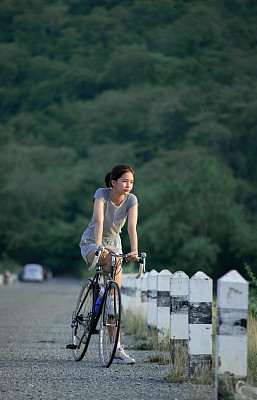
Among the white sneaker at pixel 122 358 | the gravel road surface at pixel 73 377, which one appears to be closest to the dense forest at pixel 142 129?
the gravel road surface at pixel 73 377

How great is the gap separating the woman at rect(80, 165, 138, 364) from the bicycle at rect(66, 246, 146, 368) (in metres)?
0.21

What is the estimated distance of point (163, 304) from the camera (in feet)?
29.1

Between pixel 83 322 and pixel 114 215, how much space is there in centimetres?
120

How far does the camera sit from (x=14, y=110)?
167m

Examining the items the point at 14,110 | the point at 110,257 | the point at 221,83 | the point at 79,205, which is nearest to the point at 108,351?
the point at 110,257

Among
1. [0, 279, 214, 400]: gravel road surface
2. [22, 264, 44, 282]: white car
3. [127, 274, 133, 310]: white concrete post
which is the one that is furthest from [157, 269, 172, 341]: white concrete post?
[22, 264, 44, 282]: white car

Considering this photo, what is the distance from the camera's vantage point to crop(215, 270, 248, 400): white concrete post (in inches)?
201

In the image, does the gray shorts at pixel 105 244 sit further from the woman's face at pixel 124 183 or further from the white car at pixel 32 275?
the white car at pixel 32 275

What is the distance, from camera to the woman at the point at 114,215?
7355 mm

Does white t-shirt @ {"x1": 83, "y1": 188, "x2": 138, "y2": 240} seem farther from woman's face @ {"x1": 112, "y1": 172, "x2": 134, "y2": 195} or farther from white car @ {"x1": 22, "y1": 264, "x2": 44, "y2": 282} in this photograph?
white car @ {"x1": 22, "y1": 264, "x2": 44, "y2": 282}

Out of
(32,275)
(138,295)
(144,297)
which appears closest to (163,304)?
(144,297)

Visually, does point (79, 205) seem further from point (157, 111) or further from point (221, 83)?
point (221, 83)

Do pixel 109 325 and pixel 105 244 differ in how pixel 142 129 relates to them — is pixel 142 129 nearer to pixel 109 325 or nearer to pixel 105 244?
pixel 105 244

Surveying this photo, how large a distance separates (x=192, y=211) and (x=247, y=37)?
93854mm
